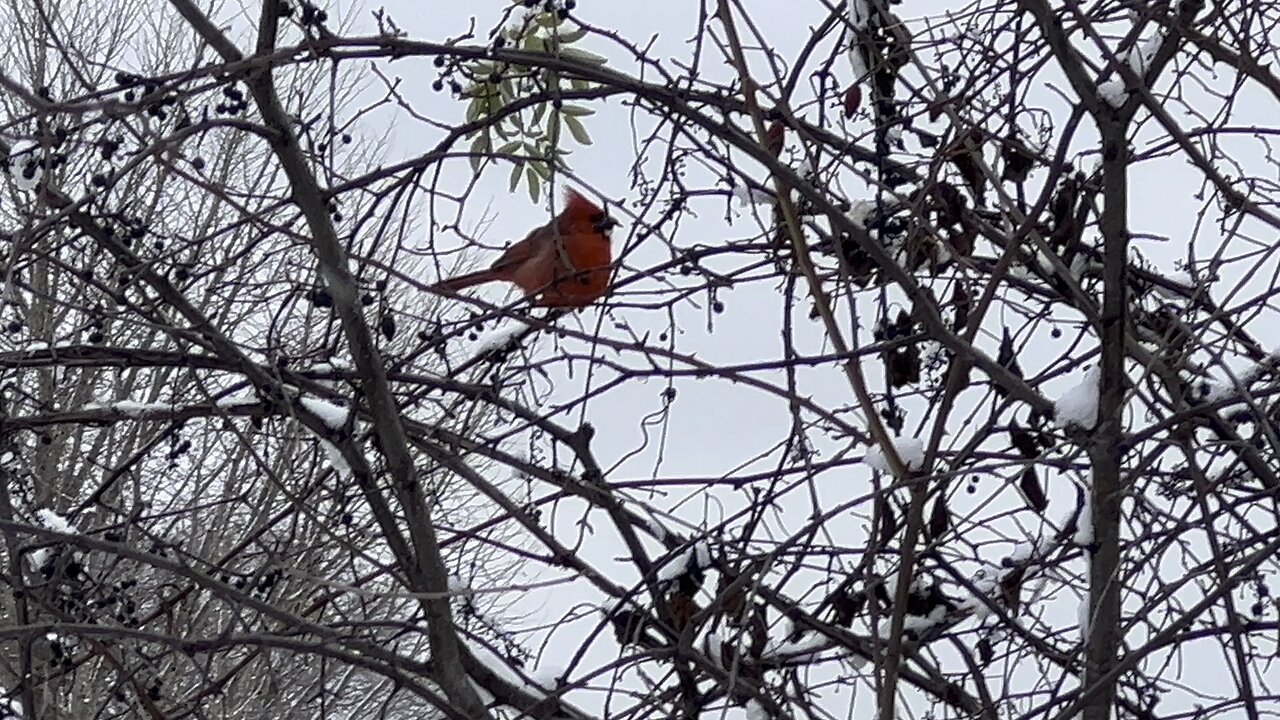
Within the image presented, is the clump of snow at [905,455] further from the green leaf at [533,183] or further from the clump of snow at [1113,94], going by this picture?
the green leaf at [533,183]

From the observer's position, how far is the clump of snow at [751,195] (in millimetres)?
2125

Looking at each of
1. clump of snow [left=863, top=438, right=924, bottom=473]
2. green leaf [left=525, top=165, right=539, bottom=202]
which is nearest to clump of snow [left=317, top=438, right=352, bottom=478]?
green leaf [left=525, top=165, right=539, bottom=202]

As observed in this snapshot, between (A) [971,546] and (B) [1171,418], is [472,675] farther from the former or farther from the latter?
(B) [1171,418]

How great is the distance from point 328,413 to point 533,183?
71 cm

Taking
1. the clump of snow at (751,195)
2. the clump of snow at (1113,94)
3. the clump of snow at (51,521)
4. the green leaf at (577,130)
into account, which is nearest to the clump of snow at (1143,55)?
the clump of snow at (1113,94)

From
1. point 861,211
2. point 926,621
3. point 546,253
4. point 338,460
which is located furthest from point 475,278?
point 926,621

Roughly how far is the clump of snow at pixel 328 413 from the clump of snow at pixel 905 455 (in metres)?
0.71

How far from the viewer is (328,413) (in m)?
2.20

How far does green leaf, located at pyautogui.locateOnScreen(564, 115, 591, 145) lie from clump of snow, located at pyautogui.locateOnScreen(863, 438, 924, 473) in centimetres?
89

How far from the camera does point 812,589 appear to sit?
7.34ft

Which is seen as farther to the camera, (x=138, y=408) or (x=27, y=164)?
(x=138, y=408)

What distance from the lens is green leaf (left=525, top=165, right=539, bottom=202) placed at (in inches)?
106

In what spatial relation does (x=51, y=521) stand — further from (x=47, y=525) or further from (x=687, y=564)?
(x=687, y=564)

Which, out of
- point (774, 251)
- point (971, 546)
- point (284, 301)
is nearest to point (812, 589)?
point (971, 546)
